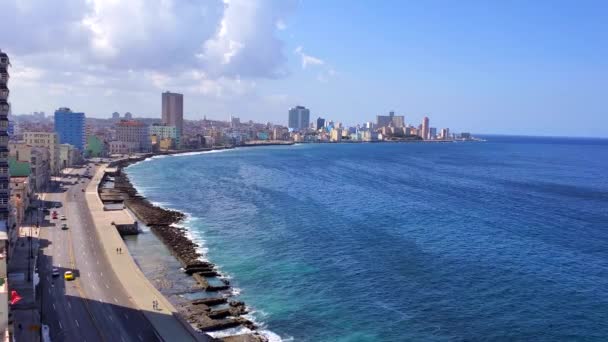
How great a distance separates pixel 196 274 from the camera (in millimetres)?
36531

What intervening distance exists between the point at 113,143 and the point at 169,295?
5030 inches

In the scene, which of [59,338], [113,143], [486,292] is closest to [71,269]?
[59,338]

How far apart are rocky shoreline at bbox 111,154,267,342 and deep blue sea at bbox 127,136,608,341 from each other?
1.26 m

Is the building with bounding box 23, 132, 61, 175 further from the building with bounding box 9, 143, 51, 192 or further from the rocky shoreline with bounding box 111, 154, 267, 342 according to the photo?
the rocky shoreline with bounding box 111, 154, 267, 342

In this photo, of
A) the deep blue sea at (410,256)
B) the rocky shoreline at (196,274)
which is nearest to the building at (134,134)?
the deep blue sea at (410,256)

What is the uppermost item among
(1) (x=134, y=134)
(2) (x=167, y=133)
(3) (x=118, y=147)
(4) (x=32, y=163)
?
(2) (x=167, y=133)

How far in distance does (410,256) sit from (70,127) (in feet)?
369

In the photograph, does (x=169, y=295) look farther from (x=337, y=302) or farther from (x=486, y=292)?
(x=486, y=292)

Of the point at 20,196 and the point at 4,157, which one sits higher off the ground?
the point at 4,157

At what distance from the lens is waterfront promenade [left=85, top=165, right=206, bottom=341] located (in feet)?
84.5

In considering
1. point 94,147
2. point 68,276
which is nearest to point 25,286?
point 68,276

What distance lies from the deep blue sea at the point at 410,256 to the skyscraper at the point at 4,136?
14.9m

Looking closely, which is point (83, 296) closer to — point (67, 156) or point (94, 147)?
point (67, 156)

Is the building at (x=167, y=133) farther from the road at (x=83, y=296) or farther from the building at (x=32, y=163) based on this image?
the road at (x=83, y=296)
